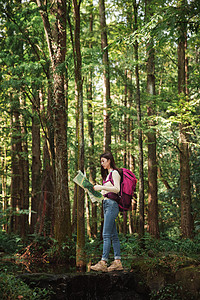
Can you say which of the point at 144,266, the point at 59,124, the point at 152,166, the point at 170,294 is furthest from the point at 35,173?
the point at 170,294

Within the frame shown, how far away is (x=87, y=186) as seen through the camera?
5.99 m

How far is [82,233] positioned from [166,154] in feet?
44.6

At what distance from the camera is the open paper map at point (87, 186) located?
592 centimetres

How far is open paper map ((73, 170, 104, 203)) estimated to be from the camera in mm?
5918

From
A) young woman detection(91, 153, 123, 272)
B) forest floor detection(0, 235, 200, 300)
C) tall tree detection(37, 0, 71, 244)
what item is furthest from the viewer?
tall tree detection(37, 0, 71, 244)

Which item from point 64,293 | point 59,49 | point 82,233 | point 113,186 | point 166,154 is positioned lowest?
point 64,293

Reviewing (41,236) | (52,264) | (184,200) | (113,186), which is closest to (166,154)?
(184,200)

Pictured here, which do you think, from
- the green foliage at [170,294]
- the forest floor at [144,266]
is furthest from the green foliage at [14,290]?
the green foliage at [170,294]

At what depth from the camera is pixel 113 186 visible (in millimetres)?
6184

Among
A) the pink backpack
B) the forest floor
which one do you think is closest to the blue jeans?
the pink backpack

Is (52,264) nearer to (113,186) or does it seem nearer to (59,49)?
(113,186)

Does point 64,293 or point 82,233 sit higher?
point 82,233

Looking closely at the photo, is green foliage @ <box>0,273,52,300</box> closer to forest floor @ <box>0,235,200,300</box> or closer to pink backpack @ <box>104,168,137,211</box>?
forest floor @ <box>0,235,200,300</box>

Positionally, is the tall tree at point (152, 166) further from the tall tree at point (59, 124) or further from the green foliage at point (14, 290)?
the green foliage at point (14, 290)
